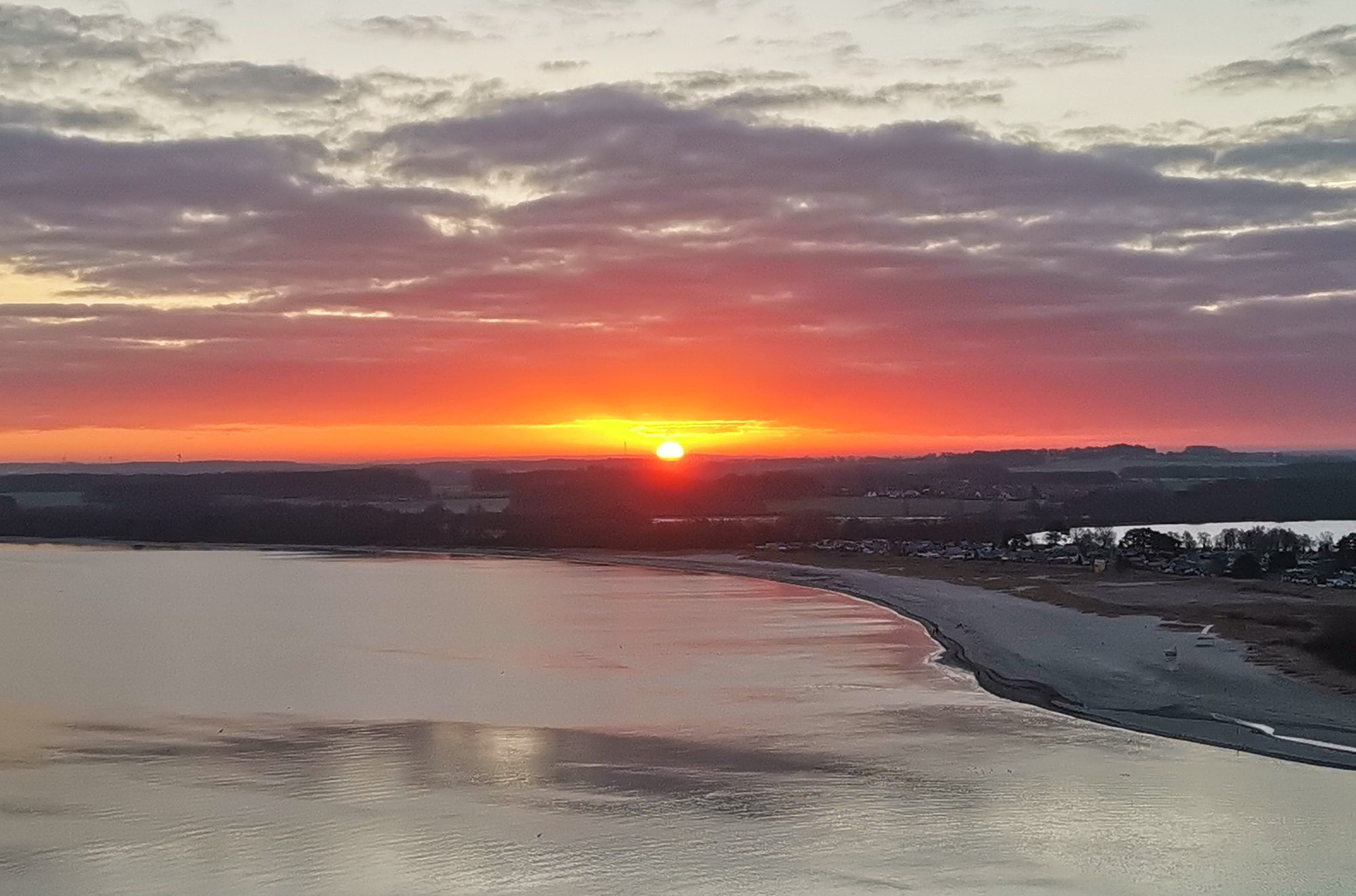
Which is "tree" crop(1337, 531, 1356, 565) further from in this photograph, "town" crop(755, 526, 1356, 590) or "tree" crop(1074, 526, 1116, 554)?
"tree" crop(1074, 526, 1116, 554)

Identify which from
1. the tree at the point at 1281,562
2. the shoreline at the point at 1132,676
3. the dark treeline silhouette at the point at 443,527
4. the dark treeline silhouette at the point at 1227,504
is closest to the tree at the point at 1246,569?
the tree at the point at 1281,562

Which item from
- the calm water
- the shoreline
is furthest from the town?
the calm water

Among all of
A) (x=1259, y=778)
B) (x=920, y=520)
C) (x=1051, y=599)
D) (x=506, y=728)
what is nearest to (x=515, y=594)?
(x=1051, y=599)

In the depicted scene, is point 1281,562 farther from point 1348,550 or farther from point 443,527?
point 443,527

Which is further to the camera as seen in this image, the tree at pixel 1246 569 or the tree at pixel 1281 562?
the tree at pixel 1281 562

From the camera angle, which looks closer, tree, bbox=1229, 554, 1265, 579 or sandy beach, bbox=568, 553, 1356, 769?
sandy beach, bbox=568, 553, 1356, 769

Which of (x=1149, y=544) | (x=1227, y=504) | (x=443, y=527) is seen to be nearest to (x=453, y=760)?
(x=1149, y=544)

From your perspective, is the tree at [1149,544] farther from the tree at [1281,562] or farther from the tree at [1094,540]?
the tree at [1281,562]
